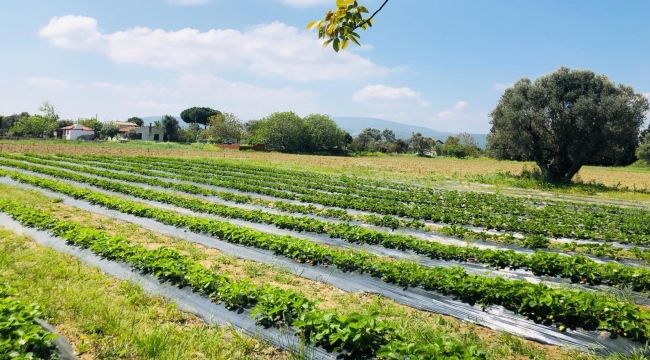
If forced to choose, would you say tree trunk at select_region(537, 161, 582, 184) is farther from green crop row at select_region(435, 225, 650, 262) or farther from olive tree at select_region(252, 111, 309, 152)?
olive tree at select_region(252, 111, 309, 152)

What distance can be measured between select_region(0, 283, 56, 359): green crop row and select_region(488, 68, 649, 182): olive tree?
118 ft

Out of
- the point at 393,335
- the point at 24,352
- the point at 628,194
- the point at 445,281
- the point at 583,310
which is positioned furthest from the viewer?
the point at 628,194

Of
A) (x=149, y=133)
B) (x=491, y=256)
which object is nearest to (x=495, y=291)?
(x=491, y=256)

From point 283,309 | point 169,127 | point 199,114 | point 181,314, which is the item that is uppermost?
point 199,114

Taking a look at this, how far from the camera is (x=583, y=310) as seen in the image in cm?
711

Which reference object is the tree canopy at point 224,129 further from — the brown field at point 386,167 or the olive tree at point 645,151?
the olive tree at point 645,151

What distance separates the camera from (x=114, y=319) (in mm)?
7020

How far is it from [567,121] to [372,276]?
3062 centimetres

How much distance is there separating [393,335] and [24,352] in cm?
467

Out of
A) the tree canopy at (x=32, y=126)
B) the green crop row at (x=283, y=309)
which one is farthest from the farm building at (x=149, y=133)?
the green crop row at (x=283, y=309)

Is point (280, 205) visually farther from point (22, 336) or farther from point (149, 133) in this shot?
point (149, 133)

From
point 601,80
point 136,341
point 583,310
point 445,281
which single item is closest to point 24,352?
point 136,341

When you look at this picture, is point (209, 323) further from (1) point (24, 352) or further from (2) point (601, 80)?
(2) point (601, 80)

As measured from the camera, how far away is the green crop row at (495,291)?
6.98 metres
